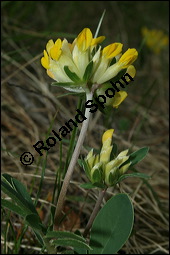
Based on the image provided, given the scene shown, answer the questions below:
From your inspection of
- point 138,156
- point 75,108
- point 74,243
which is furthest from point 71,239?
point 75,108

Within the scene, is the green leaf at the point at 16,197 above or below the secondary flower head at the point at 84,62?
below

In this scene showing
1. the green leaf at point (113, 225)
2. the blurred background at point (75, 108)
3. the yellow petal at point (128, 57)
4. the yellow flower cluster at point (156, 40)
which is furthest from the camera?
the yellow flower cluster at point (156, 40)

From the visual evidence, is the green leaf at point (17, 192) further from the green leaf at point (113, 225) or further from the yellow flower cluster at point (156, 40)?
the yellow flower cluster at point (156, 40)

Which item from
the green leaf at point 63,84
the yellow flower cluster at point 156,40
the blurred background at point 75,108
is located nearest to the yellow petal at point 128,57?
the green leaf at point 63,84

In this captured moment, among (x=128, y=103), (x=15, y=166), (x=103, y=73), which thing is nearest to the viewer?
(x=103, y=73)

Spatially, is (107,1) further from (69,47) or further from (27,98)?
(69,47)

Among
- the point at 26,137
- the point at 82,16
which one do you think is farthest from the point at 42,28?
the point at 26,137

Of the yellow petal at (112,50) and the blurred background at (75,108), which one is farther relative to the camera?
the blurred background at (75,108)
